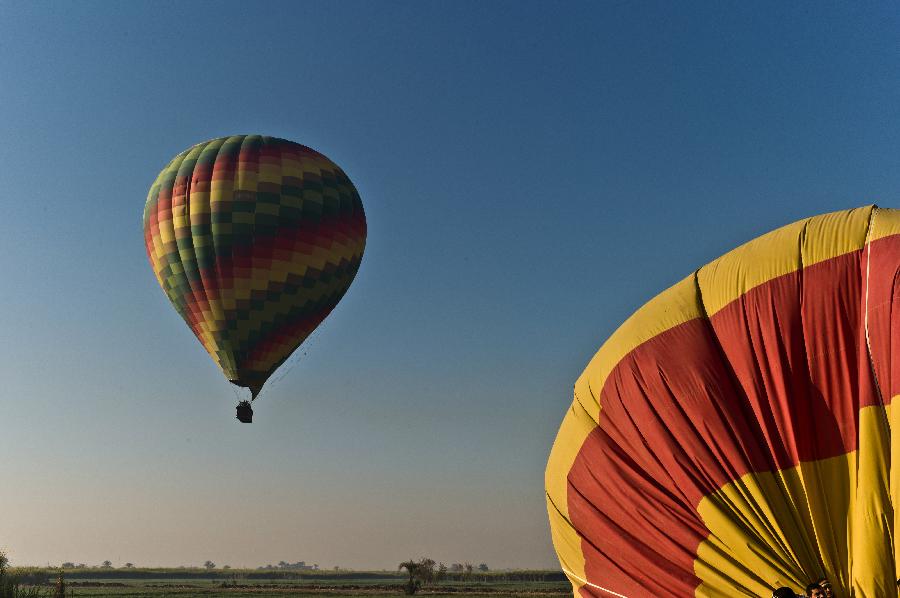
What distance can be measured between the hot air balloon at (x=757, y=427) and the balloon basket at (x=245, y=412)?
20945mm

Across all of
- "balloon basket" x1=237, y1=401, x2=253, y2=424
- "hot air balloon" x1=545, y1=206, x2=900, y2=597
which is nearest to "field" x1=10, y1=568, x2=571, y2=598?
"balloon basket" x1=237, y1=401, x2=253, y2=424

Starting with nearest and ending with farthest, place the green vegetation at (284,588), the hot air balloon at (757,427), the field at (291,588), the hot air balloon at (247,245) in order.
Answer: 1. the hot air balloon at (757,427)
2. the hot air balloon at (247,245)
3. the green vegetation at (284,588)
4. the field at (291,588)

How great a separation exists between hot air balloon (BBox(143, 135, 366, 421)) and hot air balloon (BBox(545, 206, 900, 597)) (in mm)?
19199

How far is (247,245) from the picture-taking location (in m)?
27.2

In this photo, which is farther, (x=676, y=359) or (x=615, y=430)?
(x=615, y=430)

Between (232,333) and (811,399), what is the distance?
879 inches

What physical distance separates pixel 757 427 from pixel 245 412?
919 inches

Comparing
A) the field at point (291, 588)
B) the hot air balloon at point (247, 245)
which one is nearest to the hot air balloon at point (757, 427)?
the hot air balloon at point (247, 245)

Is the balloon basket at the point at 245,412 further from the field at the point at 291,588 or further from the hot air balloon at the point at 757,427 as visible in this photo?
the hot air balloon at the point at 757,427

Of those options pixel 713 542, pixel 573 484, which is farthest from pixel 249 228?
pixel 713 542

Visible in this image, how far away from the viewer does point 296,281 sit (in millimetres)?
28031

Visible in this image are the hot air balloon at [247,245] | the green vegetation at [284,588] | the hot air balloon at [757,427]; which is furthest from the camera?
the green vegetation at [284,588]

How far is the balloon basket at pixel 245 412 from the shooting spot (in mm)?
29183

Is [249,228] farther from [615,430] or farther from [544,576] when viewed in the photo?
[544,576]
